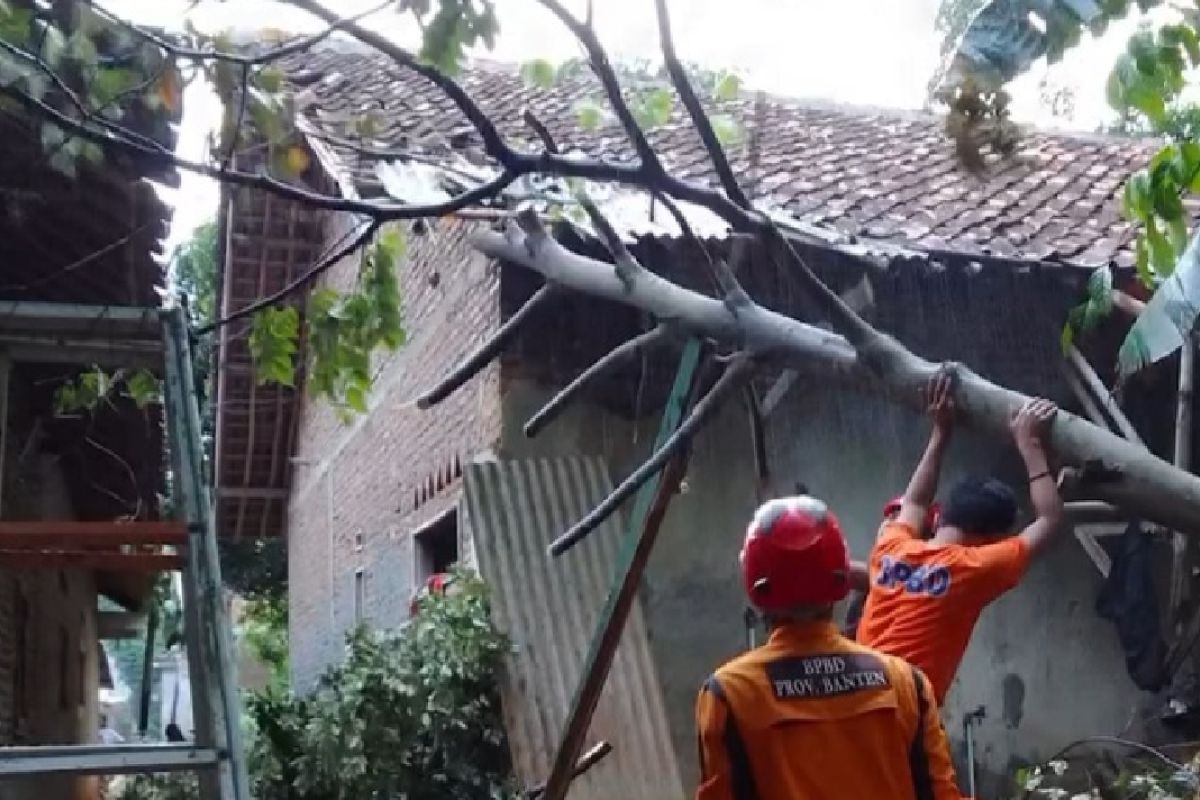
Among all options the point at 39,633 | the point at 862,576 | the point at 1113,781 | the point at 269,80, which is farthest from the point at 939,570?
the point at 39,633

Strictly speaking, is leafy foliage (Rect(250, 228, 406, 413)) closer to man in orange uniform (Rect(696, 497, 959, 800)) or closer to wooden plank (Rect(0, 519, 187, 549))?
wooden plank (Rect(0, 519, 187, 549))

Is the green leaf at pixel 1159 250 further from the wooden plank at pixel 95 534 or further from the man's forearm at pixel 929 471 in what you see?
the wooden plank at pixel 95 534

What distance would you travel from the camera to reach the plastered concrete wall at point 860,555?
29.0 feet

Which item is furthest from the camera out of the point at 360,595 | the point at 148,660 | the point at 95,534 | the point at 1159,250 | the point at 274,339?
the point at 148,660

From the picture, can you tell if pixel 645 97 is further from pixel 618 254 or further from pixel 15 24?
pixel 15 24

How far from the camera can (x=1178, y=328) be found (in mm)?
3975

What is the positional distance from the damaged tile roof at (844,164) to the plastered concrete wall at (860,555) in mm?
1153

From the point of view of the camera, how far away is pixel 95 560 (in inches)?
159

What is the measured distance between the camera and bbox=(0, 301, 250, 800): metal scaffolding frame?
3625mm

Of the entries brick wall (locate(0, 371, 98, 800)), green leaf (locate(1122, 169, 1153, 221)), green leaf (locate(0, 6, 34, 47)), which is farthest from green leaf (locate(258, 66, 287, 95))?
brick wall (locate(0, 371, 98, 800))

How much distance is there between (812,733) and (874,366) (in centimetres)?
115

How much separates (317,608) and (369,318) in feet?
32.8

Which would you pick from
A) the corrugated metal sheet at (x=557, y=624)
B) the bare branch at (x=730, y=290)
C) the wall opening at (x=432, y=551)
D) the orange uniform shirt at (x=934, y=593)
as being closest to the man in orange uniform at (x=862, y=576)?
the orange uniform shirt at (x=934, y=593)

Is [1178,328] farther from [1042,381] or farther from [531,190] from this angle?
[1042,381]
